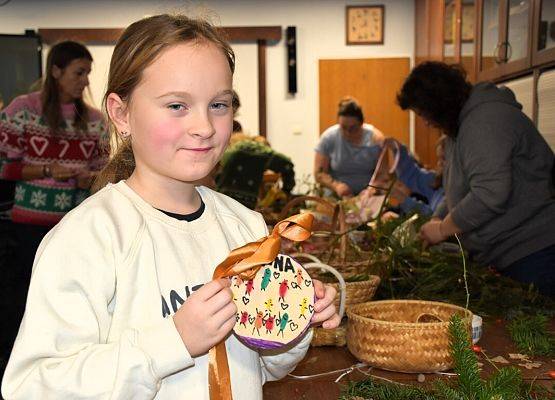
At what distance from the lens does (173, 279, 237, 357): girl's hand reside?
0.89 meters

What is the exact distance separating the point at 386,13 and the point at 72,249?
7456 mm

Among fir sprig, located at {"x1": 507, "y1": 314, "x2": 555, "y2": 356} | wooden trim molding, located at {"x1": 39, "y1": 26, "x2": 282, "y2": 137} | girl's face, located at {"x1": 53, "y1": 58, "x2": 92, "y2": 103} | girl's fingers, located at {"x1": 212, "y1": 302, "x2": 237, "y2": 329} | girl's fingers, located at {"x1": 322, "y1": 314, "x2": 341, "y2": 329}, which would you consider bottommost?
fir sprig, located at {"x1": 507, "y1": 314, "x2": 555, "y2": 356}

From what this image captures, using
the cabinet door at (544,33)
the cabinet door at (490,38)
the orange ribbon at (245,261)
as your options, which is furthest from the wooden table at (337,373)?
the cabinet door at (490,38)

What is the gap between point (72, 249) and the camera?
92 cm

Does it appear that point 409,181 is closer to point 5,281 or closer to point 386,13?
point 5,281

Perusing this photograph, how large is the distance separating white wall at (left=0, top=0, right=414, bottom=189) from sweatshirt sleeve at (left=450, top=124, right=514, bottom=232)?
566cm

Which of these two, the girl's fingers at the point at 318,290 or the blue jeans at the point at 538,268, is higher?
the girl's fingers at the point at 318,290

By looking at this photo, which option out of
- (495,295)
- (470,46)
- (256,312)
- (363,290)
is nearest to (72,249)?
(256,312)

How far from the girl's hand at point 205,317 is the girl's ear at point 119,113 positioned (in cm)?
33

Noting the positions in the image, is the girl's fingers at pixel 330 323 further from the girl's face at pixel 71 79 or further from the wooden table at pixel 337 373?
the girl's face at pixel 71 79

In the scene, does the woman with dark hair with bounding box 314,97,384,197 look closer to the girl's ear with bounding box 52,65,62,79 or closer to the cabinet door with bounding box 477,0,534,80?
the cabinet door with bounding box 477,0,534,80

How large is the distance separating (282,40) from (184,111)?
7.19 m

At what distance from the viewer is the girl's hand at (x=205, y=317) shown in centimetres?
89

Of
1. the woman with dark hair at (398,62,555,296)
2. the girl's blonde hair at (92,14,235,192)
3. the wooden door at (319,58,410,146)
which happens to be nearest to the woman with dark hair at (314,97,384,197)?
the woman with dark hair at (398,62,555,296)
